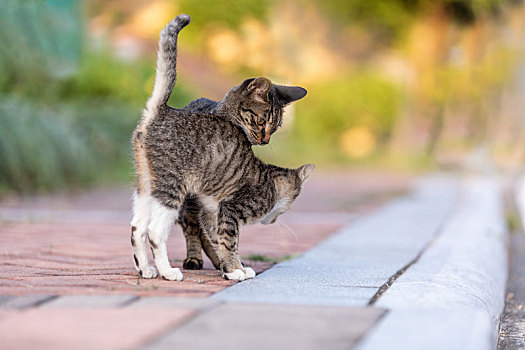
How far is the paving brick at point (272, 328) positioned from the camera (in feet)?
7.69

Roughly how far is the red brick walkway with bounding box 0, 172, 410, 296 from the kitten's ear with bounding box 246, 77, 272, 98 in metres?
0.93

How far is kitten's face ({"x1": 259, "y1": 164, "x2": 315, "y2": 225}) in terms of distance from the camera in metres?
4.23

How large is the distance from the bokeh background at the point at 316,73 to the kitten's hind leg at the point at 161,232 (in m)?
6.56

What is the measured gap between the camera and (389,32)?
89.1ft

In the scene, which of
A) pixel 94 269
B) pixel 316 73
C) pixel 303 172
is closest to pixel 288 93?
pixel 303 172

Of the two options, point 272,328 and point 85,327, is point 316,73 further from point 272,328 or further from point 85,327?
point 85,327

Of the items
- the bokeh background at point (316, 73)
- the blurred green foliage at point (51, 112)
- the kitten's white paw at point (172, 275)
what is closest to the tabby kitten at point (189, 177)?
the kitten's white paw at point (172, 275)

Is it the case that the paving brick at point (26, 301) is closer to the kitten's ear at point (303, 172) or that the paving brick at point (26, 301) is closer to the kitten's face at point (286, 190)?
the kitten's face at point (286, 190)

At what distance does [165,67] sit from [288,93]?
32.6 inches

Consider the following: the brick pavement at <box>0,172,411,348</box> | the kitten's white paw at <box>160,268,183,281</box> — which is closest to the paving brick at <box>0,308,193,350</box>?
the brick pavement at <box>0,172,411,348</box>

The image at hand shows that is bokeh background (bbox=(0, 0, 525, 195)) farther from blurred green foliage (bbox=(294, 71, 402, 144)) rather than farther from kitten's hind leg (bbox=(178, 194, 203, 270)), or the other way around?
kitten's hind leg (bbox=(178, 194, 203, 270))

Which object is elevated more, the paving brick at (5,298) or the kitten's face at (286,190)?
the kitten's face at (286,190)

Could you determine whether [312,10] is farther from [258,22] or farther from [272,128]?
[272,128]

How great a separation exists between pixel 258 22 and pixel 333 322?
1951cm
